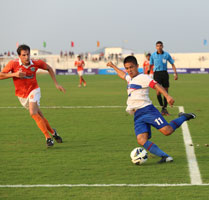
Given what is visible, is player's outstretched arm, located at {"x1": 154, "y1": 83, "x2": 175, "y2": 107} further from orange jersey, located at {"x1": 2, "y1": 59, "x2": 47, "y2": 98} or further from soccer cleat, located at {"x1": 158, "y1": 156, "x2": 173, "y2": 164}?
orange jersey, located at {"x1": 2, "y1": 59, "x2": 47, "y2": 98}

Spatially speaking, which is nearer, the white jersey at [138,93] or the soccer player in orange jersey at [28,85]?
the white jersey at [138,93]

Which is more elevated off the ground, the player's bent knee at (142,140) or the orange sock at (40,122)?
the orange sock at (40,122)

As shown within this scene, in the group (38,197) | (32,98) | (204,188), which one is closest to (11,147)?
(32,98)

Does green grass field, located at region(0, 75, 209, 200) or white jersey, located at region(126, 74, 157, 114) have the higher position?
white jersey, located at region(126, 74, 157, 114)

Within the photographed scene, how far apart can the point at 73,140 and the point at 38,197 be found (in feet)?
14.9

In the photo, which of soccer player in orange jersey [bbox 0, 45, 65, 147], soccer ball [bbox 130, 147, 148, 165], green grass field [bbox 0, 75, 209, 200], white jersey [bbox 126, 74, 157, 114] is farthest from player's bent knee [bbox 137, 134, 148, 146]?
soccer player in orange jersey [bbox 0, 45, 65, 147]

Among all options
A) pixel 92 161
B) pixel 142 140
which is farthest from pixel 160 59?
pixel 92 161

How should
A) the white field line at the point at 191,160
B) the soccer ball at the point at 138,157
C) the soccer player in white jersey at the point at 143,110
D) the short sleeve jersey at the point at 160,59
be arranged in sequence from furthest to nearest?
1. the short sleeve jersey at the point at 160,59
2. the soccer player in white jersey at the point at 143,110
3. the soccer ball at the point at 138,157
4. the white field line at the point at 191,160

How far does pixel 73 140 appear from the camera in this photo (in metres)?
10.5

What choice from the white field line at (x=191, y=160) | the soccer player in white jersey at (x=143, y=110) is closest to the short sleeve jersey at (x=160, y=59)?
the white field line at (x=191, y=160)

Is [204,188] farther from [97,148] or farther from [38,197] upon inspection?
[97,148]

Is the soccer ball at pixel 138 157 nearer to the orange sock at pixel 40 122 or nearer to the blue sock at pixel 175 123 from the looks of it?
the blue sock at pixel 175 123

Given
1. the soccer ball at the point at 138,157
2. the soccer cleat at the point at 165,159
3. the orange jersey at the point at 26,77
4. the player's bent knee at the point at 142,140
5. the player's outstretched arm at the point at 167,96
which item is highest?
the orange jersey at the point at 26,77

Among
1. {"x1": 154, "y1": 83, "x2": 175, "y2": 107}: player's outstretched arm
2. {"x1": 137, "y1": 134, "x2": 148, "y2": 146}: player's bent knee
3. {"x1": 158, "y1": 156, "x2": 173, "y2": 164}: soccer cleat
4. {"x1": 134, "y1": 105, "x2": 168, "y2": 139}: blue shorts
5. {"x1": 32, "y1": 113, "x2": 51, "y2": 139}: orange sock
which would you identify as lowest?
{"x1": 158, "y1": 156, "x2": 173, "y2": 164}: soccer cleat
